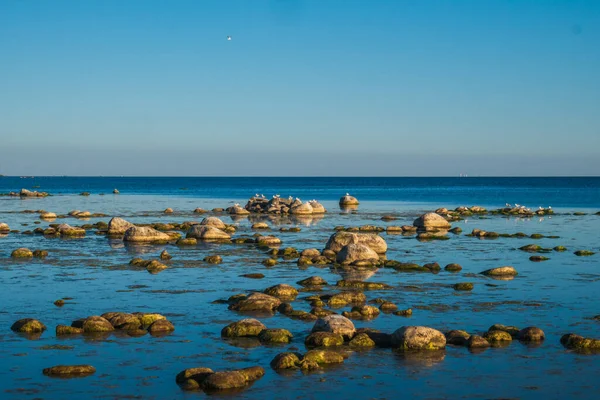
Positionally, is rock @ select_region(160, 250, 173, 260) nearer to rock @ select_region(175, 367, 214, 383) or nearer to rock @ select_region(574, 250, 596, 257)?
rock @ select_region(175, 367, 214, 383)

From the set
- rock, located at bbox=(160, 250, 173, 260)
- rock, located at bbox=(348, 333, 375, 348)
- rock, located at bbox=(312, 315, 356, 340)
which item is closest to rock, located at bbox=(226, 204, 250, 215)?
rock, located at bbox=(160, 250, 173, 260)

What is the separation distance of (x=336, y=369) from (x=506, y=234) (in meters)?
40.2

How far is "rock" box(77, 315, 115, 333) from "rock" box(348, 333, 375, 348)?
7832 mm

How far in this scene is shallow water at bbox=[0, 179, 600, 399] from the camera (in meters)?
17.6

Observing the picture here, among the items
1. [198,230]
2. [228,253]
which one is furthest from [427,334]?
[198,230]

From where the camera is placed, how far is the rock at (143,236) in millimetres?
50500

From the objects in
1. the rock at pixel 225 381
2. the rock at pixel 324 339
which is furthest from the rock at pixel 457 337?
the rock at pixel 225 381

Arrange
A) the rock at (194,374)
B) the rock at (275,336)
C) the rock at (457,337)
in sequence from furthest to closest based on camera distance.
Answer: the rock at (275,336) → the rock at (457,337) → the rock at (194,374)

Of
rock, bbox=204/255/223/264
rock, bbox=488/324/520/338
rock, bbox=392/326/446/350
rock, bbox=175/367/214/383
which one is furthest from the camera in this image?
rock, bbox=204/255/223/264

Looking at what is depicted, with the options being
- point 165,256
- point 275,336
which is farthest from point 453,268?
point 275,336

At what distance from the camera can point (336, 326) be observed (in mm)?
21688

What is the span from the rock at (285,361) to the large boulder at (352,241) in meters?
22.3

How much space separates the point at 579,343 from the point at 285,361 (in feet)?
29.1

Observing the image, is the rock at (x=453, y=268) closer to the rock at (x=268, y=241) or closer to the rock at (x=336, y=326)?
the rock at (x=268, y=241)
